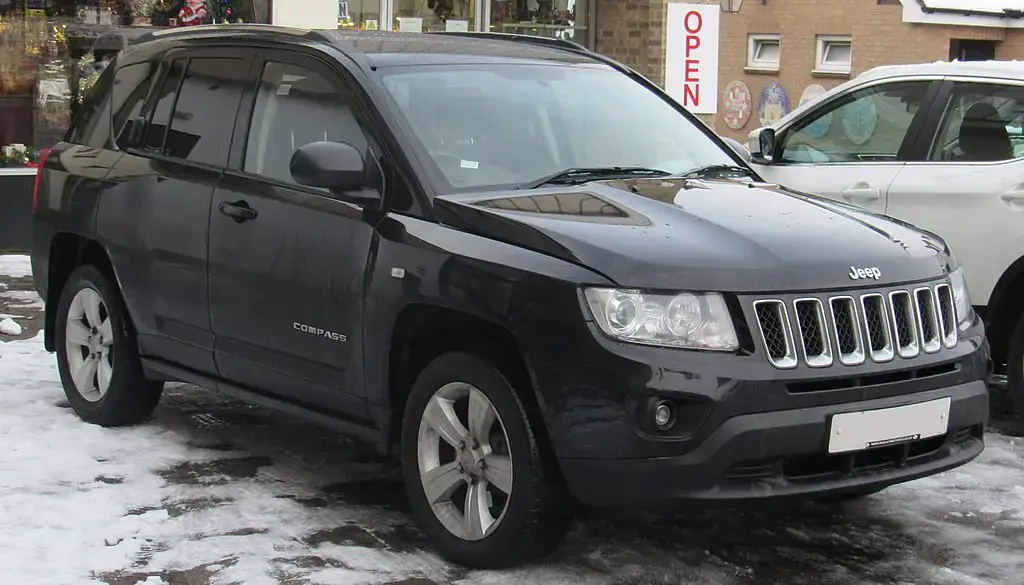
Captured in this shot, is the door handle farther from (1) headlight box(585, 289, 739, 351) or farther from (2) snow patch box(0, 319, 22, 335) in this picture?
(2) snow patch box(0, 319, 22, 335)

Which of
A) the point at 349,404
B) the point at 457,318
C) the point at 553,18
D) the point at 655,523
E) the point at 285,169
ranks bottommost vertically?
the point at 655,523

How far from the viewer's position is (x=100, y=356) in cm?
719

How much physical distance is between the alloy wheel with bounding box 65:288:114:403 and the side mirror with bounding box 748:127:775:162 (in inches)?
138

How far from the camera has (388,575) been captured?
5078 mm

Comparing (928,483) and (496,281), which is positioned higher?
(496,281)

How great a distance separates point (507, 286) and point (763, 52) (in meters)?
25.3

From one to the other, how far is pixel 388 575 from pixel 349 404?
0.78 meters

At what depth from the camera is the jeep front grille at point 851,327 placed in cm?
476

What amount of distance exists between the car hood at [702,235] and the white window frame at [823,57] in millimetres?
23317

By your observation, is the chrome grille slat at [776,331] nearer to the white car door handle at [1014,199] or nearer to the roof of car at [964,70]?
the white car door handle at [1014,199]

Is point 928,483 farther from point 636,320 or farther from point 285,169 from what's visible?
point 285,169

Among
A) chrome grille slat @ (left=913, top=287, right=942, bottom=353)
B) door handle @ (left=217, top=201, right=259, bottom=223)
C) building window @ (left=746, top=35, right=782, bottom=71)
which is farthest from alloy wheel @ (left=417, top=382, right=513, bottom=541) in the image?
building window @ (left=746, top=35, right=782, bottom=71)

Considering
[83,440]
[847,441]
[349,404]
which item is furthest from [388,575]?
[83,440]

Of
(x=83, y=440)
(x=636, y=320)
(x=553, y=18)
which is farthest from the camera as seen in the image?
(x=553, y=18)
